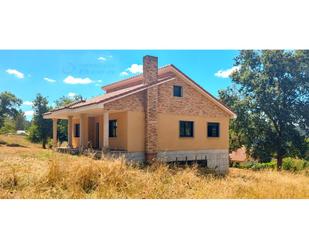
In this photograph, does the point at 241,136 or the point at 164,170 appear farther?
the point at 241,136

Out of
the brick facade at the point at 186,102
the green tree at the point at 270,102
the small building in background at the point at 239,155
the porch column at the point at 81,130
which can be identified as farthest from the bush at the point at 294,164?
the porch column at the point at 81,130

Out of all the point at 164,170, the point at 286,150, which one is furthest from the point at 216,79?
the point at 286,150

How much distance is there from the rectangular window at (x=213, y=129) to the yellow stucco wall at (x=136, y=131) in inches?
144

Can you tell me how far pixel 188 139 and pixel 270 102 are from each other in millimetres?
5707

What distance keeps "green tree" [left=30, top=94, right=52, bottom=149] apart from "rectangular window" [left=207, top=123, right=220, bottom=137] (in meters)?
7.10

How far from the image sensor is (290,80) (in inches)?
551

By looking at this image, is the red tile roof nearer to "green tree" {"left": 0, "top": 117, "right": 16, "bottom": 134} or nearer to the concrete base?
the concrete base

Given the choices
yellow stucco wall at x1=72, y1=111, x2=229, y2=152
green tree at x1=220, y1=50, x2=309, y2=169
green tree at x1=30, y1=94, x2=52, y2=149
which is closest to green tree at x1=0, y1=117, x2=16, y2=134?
green tree at x1=30, y1=94, x2=52, y2=149

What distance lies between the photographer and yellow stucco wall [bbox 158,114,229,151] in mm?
11680

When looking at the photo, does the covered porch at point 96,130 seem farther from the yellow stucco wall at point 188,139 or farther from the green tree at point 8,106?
the green tree at point 8,106

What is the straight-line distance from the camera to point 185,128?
12523 mm

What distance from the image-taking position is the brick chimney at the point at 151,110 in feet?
36.6
